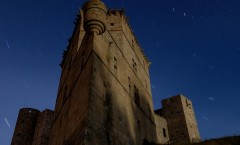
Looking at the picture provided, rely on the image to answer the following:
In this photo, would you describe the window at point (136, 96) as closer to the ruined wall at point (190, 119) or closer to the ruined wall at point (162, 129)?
the ruined wall at point (162, 129)

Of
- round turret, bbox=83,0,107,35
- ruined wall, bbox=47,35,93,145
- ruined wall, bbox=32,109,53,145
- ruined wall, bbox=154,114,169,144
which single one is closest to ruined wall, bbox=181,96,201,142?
ruined wall, bbox=154,114,169,144

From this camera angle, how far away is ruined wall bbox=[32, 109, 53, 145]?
81.4 feet

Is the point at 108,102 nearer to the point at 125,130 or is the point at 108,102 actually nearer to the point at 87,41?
the point at 125,130

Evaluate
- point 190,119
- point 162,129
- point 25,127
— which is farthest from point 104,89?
point 25,127

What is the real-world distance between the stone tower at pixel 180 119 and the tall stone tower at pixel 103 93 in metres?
8.67

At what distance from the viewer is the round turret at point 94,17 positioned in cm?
1296

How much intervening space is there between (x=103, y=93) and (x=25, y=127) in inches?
754

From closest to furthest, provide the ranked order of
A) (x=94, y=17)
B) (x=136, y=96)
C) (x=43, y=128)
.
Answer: (x=94, y=17)
(x=136, y=96)
(x=43, y=128)

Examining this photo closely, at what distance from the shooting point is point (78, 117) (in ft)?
34.7

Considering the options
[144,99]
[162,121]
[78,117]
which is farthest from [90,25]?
[162,121]

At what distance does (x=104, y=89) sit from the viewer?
1175 centimetres

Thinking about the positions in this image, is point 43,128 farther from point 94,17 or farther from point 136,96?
point 94,17

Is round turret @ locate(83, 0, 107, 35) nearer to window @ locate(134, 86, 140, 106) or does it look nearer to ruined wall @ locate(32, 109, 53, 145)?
window @ locate(134, 86, 140, 106)

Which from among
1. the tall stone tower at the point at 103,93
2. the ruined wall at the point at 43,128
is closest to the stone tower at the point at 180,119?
the tall stone tower at the point at 103,93
